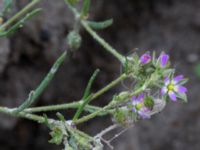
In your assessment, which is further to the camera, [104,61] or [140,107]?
[104,61]

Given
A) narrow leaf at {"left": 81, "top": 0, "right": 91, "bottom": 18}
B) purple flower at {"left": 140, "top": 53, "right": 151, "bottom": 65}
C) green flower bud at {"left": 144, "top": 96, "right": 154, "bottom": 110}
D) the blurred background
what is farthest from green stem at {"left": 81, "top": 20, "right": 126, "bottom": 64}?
the blurred background

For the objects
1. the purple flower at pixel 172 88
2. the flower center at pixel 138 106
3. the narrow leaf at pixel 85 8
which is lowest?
the flower center at pixel 138 106

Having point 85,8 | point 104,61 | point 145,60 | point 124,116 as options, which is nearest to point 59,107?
point 124,116

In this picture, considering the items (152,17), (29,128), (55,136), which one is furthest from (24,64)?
(55,136)

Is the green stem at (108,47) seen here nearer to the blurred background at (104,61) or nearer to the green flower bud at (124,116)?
the green flower bud at (124,116)

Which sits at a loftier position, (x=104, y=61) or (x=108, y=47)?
(x=104, y=61)

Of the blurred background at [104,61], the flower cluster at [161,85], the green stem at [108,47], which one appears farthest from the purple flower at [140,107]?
the blurred background at [104,61]

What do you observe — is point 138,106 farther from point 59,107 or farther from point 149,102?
point 59,107
